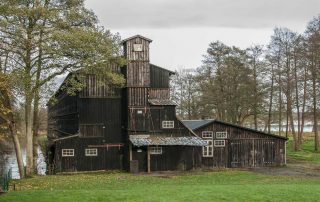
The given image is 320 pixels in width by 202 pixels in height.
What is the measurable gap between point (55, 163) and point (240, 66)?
33978 millimetres

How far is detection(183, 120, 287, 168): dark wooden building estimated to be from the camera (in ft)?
138

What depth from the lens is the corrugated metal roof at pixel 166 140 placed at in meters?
38.8

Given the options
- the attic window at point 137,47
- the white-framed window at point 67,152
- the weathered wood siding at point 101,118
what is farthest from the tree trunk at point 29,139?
the attic window at point 137,47

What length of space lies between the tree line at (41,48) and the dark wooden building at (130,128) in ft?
15.5

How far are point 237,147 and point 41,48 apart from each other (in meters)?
21.0

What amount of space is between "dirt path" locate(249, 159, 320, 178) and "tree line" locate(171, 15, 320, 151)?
1121cm

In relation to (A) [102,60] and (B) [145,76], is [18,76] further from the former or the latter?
(B) [145,76]

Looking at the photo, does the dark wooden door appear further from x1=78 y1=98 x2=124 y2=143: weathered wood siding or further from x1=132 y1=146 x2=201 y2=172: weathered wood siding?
x1=78 y1=98 x2=124 y2=143: weathered wood siding

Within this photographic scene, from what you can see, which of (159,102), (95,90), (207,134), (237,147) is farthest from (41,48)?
(237,147)

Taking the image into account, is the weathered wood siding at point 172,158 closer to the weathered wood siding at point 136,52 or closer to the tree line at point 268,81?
the weathered wood siding at point 136,52

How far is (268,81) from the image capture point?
62.5 m

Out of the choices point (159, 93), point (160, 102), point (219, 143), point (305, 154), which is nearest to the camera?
point (160, 102)

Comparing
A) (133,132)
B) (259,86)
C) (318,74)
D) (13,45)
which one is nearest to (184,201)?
(13,45)

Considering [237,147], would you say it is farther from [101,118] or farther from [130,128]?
[101,118]
